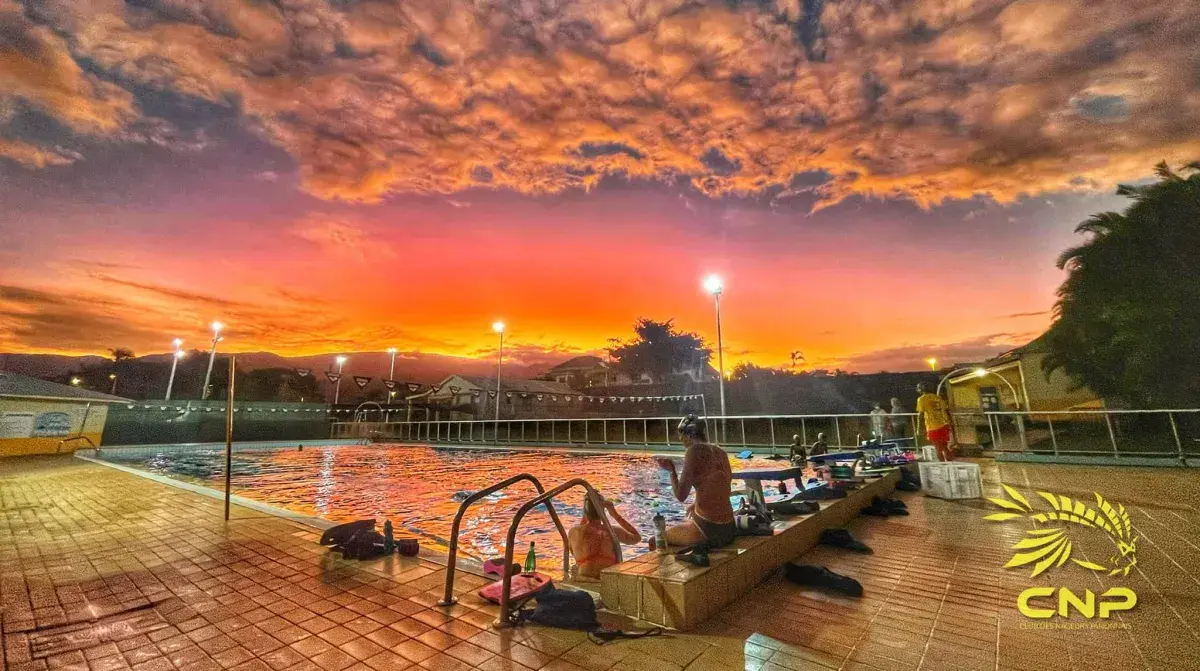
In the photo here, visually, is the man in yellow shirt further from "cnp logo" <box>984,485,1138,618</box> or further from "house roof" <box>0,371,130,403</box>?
"house roof" <box>0,371,130,403</box>

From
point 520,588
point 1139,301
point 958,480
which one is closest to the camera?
point 520,588

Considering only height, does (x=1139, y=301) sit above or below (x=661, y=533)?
above

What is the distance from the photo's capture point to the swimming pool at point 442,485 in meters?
7.53

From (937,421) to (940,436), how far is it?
0.28 metres

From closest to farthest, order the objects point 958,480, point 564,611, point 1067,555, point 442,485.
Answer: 1. point 564,611
2. point 1067,555
3. point 958,480
4. point 442,485

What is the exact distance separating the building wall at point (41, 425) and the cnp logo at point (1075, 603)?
28.1 m

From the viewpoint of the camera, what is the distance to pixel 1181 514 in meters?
5.05

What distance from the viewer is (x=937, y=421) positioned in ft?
26.2

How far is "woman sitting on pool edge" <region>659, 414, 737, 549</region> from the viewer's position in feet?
11.7

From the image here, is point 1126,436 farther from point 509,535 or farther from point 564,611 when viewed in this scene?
point 509,535

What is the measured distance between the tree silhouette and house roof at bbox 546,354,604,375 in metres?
48.4

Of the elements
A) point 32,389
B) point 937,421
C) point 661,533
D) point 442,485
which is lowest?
point 442,485

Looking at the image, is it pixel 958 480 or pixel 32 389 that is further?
pixel 32 389

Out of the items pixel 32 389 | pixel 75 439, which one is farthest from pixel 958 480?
pixel 32 389
